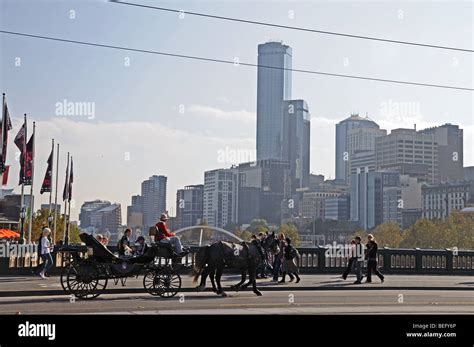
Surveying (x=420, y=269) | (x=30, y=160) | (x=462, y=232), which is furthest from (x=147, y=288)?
(x=462, y=232)

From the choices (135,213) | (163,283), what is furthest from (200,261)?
(135,213)

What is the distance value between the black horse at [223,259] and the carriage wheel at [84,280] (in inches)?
120

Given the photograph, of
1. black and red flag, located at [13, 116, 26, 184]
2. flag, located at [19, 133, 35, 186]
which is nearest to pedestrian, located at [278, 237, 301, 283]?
black and red flag, located at [13, 116, 26, 184]

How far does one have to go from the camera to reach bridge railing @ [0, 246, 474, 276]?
1362 inches

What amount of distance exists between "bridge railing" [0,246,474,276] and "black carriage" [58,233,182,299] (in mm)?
9728

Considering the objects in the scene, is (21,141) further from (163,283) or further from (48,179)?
(163,283)

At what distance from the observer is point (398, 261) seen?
36.6 meters

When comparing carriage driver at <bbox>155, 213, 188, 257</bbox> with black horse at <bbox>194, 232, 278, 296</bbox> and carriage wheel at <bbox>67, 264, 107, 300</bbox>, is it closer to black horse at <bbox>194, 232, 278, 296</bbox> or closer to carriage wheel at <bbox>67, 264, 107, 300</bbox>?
black horse at <bbox>194, 232, 278, 296</bbox>

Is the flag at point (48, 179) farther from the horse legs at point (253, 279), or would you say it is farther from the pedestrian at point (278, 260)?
the horse legs at point (253, 279)

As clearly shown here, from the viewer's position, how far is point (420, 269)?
36812 millimetres

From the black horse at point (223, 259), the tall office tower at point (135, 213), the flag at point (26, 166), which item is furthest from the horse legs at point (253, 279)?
the tall office tower at point (135, 213)

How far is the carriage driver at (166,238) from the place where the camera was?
70.3 feet
